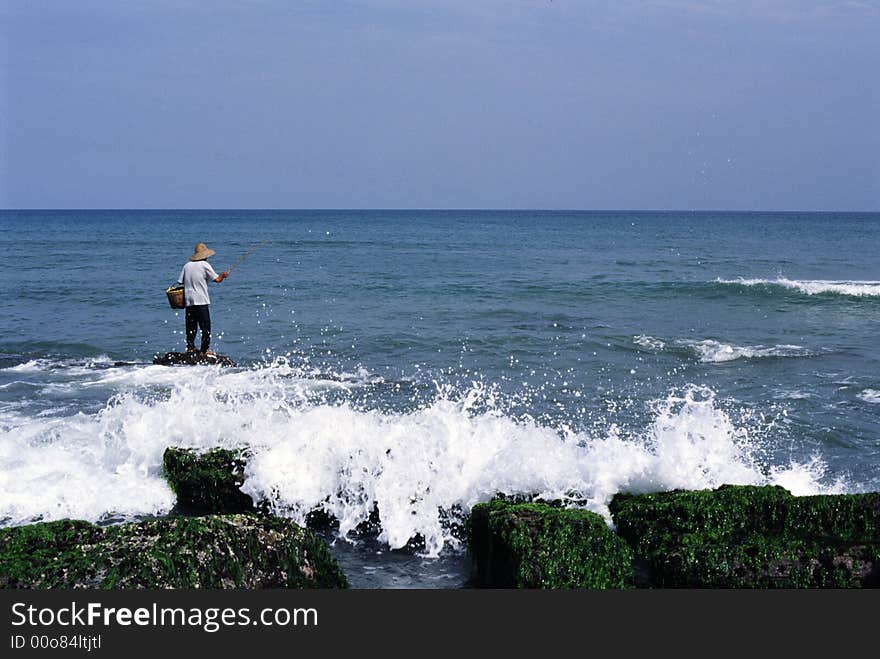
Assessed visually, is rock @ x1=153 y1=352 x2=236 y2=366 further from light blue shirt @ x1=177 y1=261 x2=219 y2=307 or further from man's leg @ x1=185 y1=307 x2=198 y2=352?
light blue shirt @ x1=177 y1=261 x2=219 y2=307

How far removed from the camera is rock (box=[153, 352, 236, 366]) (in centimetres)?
1316

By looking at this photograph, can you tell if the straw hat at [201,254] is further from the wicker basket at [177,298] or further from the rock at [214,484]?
the rock at [214,484]

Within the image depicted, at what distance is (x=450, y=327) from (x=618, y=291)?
8546 millimetres

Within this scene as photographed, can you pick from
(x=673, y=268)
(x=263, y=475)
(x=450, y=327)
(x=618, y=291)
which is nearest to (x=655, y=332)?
(x=450, y=327)

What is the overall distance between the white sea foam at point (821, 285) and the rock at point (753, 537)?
1987 centimetres

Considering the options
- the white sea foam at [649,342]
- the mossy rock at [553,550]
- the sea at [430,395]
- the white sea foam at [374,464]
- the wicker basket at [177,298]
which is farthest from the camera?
the white sea foam at [649,342]

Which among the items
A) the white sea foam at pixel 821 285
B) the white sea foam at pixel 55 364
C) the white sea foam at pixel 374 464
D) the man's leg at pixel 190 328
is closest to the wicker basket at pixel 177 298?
the man's leg at pixel 190 328

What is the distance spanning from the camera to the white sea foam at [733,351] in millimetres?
14125

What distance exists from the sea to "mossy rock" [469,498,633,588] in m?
0.66

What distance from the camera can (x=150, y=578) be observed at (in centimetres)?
476

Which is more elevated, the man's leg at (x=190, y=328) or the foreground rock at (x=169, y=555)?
the man's leg at (x=190, y=328)

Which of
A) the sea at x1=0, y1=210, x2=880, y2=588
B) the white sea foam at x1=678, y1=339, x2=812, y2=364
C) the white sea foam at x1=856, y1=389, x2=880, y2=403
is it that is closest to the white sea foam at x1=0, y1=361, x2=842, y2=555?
the sea at x1=0, y1=210, x2=880, y2=588

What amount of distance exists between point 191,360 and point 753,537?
9.54 metres

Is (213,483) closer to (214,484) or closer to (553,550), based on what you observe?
(214,484)
